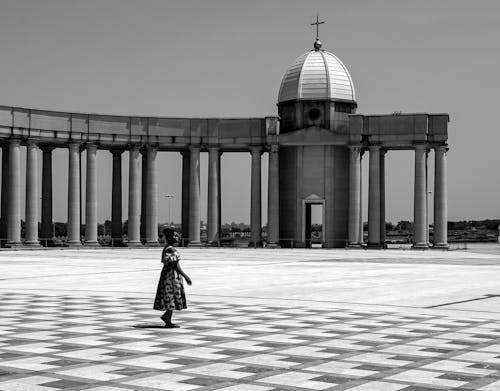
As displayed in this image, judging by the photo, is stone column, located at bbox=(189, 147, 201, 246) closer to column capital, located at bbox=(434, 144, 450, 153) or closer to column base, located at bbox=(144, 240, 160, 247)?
column base, located at bbox=(144, 240, 160, 247)

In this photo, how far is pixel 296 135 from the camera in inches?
3396

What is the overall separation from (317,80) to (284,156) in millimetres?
8740

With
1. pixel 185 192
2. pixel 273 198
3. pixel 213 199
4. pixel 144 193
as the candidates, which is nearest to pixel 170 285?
pixel 273 198

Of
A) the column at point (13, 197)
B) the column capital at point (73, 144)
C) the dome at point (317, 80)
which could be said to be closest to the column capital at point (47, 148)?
the column capital at point (73, 144)

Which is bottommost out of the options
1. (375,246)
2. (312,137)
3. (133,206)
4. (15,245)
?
(375,246)

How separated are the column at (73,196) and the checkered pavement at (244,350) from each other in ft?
196

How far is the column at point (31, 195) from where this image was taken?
7869 centimetres

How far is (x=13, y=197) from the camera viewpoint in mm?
77750

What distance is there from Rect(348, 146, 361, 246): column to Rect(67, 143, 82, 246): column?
2688 centimetres

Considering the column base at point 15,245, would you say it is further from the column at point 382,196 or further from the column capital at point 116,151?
the column at point 382,196

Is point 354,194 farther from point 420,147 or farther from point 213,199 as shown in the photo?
point 213,199

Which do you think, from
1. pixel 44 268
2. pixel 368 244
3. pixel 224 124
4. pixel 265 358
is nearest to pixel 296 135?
pixel 224 124

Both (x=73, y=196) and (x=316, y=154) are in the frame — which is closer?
(x=73, y=196)

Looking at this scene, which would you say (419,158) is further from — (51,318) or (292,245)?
(51,318)
